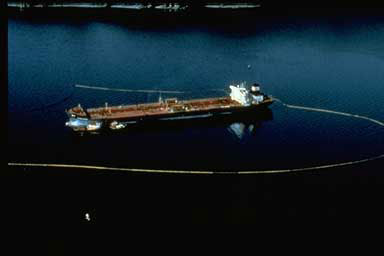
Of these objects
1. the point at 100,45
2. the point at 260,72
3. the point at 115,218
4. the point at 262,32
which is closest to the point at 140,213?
the point at 115,218

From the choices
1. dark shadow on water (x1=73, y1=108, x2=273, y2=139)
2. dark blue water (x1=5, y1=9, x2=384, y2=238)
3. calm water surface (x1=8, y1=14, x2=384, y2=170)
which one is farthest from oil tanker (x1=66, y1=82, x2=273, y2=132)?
calm water surface (x1=8, y1=14, x2=384, y2=170)

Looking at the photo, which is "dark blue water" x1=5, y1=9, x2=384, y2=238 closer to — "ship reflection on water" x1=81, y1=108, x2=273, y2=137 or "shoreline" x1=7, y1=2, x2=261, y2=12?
"ship reflection on water" x1=81, y1=108, x2=273, y2=137

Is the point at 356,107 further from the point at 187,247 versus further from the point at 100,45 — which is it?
the point at 100,45

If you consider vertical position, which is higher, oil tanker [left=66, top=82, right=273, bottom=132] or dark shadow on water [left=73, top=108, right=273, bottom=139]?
oil tanker [left=66, top=82, right=273, bottom=132]

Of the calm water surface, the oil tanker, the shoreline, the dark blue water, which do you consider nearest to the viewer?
the dark blue water

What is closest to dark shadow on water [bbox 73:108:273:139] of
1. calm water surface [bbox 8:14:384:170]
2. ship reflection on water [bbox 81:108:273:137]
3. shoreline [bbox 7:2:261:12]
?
ship reflection on water [bbox 81:108:273:137]

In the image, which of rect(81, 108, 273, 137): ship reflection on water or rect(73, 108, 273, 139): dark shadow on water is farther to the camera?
rect(81, 108, 273, 137): ship reflection on water

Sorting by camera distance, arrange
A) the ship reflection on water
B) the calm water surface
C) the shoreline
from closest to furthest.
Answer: the calm water surface, the ship reflection on water, the shoreline
